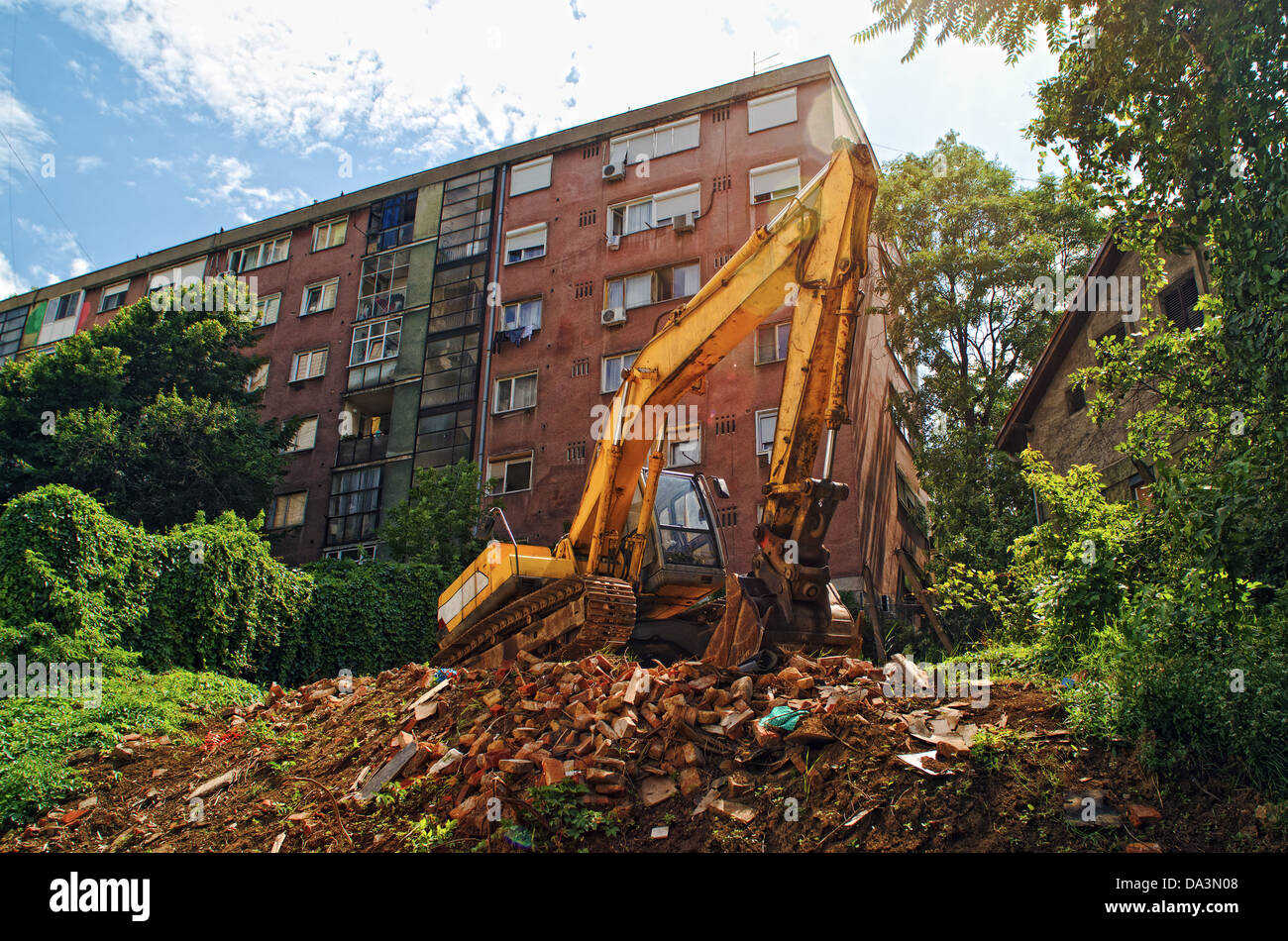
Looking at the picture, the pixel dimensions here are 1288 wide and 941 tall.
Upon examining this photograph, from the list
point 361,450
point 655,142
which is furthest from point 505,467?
point 655,142

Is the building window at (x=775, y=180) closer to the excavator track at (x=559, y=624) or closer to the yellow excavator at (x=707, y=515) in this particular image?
the yellow excavator at (x=707, y=515)

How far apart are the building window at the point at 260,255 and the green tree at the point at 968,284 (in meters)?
23.3

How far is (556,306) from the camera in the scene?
27.7 metres

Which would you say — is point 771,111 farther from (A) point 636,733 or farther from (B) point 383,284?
(A) point 636,733

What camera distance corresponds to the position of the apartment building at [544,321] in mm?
24125

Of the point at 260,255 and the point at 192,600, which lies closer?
the point at 192,600

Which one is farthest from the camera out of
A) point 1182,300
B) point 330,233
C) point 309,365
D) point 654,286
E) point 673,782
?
point 330,233

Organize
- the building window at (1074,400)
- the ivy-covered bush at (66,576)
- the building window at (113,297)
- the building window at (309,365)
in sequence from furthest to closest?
the building window at (113,297), the building window at (309,365), the building window at (1074,400), the ivy-covered bush at (66,576)

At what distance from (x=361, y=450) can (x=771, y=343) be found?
586 inches

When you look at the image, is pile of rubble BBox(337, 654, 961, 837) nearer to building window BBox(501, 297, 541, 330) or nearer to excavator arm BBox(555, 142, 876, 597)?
excavator arm BBox(555, 142, 876, 597)

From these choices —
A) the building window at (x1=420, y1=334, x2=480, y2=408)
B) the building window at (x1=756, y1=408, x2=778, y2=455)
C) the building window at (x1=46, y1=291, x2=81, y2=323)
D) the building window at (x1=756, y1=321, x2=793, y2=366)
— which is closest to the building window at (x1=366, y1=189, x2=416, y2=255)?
the building window at (x1=420, y1=334, x2=480, y2=408)

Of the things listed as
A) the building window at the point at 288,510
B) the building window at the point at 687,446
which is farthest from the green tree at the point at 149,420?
the building window at the point at 687,446

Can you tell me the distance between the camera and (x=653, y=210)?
2712cm
